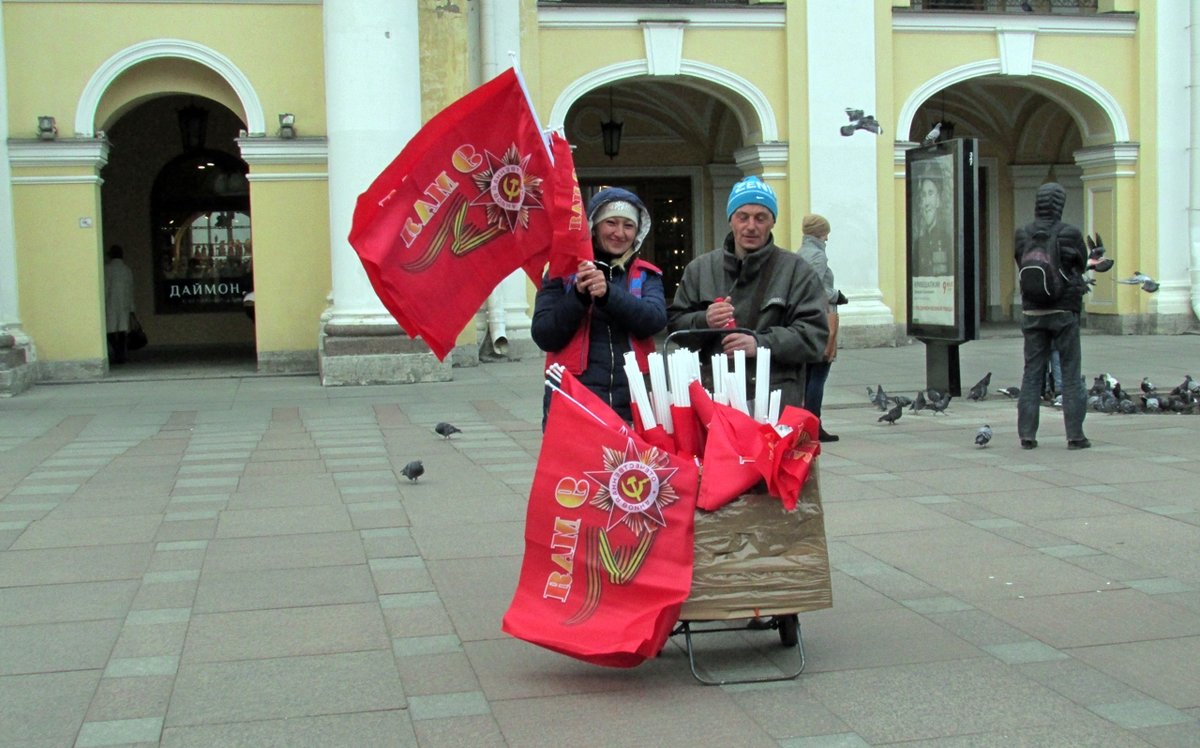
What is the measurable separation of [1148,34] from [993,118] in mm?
3520

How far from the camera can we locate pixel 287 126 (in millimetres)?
16828

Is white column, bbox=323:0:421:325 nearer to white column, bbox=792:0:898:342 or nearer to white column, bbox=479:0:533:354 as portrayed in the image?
white column, bbox=479:0:533:354

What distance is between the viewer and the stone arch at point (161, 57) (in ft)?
54.4

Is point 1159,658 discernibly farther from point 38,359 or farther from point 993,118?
point 993,118

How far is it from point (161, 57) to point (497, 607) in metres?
12.8

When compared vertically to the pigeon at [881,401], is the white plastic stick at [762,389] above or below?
above

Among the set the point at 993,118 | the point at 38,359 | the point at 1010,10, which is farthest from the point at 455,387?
the point at 993,118

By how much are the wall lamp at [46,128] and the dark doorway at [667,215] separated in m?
8.98

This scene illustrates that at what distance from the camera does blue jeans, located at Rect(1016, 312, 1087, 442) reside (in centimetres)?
999

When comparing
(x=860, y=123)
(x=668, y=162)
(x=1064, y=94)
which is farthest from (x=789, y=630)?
(x=668, y=162)

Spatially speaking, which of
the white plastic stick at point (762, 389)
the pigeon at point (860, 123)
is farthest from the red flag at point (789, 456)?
the pigeon at point (860, 123)

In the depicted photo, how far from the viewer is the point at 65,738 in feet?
14.5

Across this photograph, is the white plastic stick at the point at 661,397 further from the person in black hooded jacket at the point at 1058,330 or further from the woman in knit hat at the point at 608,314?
the person in black hooded jacket at the point at 1058,330

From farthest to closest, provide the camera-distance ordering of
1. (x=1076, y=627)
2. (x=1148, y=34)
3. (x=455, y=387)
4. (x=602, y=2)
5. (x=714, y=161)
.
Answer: (x=714, y=161), (x=1148, y=34), (x=602, y=2), (x=455, y=387), (x=1076, y=627)
